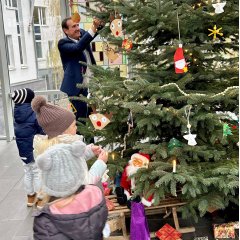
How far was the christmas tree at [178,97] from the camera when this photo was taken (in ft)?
9.13

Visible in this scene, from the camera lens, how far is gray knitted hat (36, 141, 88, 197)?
179cm

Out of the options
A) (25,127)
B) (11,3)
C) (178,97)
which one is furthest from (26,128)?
(11,3)

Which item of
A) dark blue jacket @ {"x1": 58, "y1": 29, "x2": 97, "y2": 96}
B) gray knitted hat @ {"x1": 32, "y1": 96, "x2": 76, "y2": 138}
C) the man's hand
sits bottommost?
Answer: gray knitted hat @ {"x1": 32, "y1": 96, "x2": 76, "y2": 138}

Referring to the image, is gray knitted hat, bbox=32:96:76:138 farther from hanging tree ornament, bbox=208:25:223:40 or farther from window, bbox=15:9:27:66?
window, bbox=15:9:27:66

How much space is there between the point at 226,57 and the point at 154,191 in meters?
1.40

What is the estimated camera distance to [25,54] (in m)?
7.65

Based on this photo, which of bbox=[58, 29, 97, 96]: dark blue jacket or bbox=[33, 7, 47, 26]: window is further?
bbox=[33, 7, 47, 26]: window

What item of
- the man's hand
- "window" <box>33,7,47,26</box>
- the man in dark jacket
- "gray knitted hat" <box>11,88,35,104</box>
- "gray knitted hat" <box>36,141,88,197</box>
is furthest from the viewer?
"window" <box>33,7,47,26</box>

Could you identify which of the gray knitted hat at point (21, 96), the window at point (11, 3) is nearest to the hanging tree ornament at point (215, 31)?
the gray knitted hat at point (21, 96)

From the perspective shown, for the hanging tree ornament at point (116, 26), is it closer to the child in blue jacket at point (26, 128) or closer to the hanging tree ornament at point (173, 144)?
the hanging tree ornament at point (173, 144)

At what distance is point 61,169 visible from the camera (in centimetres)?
179

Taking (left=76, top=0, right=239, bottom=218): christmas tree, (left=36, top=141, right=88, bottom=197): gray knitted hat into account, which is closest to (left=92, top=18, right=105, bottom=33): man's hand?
(left=76, top=0, right=239, bottom=218): christmas tree

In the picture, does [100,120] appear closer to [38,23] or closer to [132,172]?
[132,172]

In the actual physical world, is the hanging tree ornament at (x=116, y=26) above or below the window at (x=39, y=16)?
below
